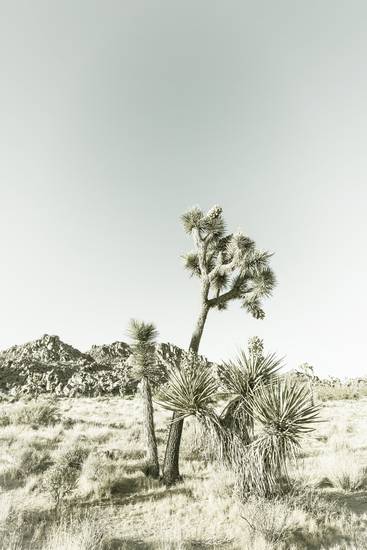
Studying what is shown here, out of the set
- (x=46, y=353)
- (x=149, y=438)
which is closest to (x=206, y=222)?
(x=149, y=438)

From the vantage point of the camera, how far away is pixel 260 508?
5301 mm

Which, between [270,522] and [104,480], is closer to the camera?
[270,522]

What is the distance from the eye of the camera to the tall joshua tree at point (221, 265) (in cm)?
889

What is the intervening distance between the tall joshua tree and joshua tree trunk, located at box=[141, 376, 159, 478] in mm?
1700

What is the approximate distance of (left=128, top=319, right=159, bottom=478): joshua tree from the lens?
8.33m

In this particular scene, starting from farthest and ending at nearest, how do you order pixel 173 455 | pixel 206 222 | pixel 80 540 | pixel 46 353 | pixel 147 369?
pixel 46 353, pixel 206 222, pixel 147 369, pixel 173 455, pixel 80 540

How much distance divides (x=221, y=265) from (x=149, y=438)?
468 cm

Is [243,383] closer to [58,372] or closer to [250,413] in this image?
[250,413]

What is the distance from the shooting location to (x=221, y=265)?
30.1ft

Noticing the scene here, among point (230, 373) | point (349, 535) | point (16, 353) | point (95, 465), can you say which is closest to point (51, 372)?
point (16, 353)

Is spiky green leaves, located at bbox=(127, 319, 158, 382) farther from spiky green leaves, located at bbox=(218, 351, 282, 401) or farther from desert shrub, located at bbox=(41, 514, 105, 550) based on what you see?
A: desert shrub, located at bbox=(41, 514, 105, 550)

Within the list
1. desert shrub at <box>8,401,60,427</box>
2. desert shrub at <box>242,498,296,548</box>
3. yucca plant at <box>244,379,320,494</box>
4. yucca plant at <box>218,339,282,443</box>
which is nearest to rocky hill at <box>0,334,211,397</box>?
desert shrub at <box>8,401,60,427</box>

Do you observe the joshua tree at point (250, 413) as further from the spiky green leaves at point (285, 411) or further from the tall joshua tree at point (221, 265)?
the tall joshua tree at point (221, 265)

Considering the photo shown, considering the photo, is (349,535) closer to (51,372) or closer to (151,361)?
(151,361)
